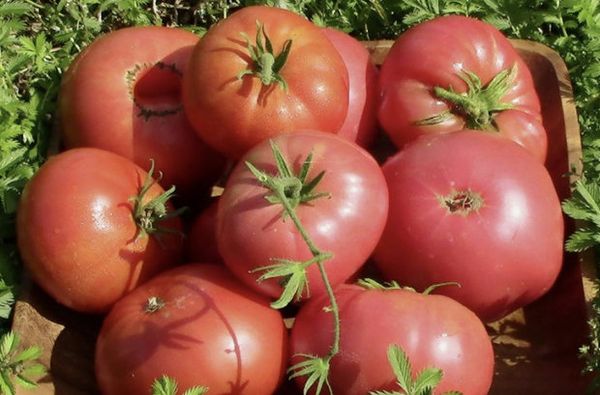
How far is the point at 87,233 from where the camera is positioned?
4.67 feet

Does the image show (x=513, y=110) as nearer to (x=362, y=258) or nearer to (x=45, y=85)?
(x=362, y=258)

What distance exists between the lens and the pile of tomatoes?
4.32ft

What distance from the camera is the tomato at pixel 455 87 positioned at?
158 centimetres

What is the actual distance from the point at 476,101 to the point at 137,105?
1.87 ft

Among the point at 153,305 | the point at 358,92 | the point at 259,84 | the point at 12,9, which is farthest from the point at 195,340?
the point at 12,9

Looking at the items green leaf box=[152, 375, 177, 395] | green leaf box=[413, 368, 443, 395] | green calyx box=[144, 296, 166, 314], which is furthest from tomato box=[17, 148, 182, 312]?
green leaf box=[413, 368, 443, 395]

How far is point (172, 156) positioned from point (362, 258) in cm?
41

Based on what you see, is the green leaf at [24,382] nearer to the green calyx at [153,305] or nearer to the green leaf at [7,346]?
the green leaf at [7,346]

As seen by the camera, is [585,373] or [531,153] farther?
[531,153]

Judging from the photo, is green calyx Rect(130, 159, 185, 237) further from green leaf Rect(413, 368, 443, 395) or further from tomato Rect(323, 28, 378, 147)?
green leaf Rect(413, 368, 443, 395)

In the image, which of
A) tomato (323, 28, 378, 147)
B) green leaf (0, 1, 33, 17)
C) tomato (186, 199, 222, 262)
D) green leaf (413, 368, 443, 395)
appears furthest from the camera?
green leaf (0, 1, 33, 17)

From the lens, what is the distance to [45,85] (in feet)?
6.25

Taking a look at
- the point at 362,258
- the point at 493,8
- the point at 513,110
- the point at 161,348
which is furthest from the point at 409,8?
the point at 161,348

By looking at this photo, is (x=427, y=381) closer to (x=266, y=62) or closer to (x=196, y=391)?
(x=196, y=391)
